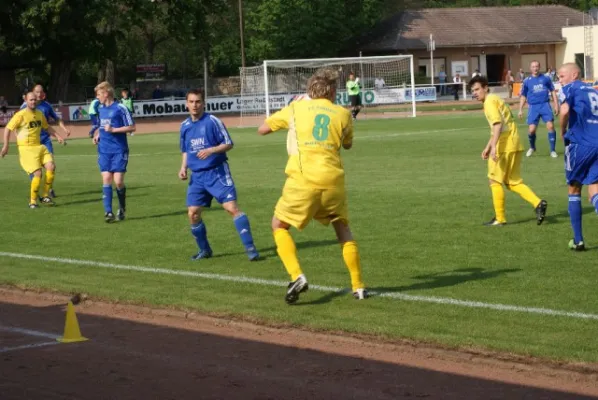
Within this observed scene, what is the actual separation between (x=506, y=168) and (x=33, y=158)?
8.90 meters

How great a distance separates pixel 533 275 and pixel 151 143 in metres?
27.8

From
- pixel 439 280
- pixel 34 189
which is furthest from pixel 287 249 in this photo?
pixel 34 189

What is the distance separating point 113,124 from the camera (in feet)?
52.3

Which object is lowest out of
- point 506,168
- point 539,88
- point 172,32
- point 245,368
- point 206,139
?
point 245,368

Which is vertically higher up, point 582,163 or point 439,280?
point 582,163

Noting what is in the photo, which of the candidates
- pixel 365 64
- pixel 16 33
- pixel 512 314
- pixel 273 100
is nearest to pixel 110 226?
pixel 512 314

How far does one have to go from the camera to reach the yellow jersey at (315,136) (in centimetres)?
885

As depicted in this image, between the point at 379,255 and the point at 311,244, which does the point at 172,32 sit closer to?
the point at 311,244

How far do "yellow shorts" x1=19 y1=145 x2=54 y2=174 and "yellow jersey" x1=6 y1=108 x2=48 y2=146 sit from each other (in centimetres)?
9

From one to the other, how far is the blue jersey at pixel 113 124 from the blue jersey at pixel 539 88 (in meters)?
10.3

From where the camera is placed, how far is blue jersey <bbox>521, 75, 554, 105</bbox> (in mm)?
22953

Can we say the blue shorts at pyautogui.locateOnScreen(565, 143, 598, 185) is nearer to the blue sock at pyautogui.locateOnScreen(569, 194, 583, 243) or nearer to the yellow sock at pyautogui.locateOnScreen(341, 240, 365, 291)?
the blue sock at pyautogui.locateOnScreen(569, 194, 583, 243)

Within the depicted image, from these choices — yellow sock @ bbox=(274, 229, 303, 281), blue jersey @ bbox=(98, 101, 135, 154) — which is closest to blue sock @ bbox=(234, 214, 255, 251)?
yellow sock @ bbox=(274, 229, 303, 281)

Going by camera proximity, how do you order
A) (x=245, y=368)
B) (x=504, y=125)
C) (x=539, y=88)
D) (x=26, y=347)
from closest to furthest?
(x=245, y=368)
(x=26, y=347)
(x=504, y=125)
(x=539, y=88)
